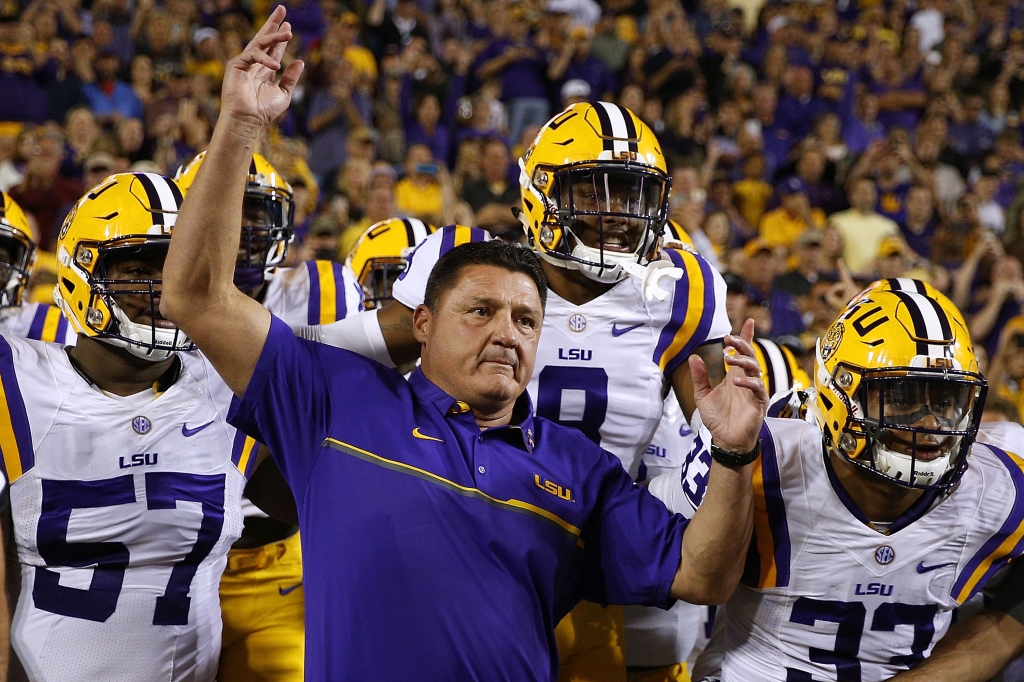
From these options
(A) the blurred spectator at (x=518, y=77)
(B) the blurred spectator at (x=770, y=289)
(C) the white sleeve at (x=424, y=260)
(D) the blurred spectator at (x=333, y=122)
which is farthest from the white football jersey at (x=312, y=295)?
(A) the blurred spectator at (x=518, y=77)

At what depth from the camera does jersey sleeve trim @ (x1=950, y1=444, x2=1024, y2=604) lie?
267cm

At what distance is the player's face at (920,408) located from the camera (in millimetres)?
2525

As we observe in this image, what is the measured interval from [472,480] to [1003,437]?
1.81 m

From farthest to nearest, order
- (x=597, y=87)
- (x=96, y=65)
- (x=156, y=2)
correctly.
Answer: (x=597, y=87) → (x=156, y=2) → (x=96, y=65)

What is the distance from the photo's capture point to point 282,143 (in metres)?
7.85

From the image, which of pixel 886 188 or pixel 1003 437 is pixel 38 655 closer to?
pixel 1003 437

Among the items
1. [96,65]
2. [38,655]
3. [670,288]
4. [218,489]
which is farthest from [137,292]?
[96,65]

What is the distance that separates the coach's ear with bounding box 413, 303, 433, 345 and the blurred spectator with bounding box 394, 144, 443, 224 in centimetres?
581

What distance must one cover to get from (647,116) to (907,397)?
327 inches

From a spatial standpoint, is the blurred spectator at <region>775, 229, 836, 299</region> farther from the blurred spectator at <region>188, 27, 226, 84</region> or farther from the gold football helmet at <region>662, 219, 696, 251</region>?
the blurred spectator at <region>188, 27, 226, 84</region>

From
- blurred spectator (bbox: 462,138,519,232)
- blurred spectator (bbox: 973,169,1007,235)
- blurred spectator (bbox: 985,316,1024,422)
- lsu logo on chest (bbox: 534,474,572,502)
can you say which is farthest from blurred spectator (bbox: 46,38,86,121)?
blurred spectator (bbox: 973,169,1007,235)

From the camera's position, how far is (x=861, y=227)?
9.44 meters

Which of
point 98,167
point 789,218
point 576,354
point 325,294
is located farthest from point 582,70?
point 576,354

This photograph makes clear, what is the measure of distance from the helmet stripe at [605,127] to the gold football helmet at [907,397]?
0.94 metres
